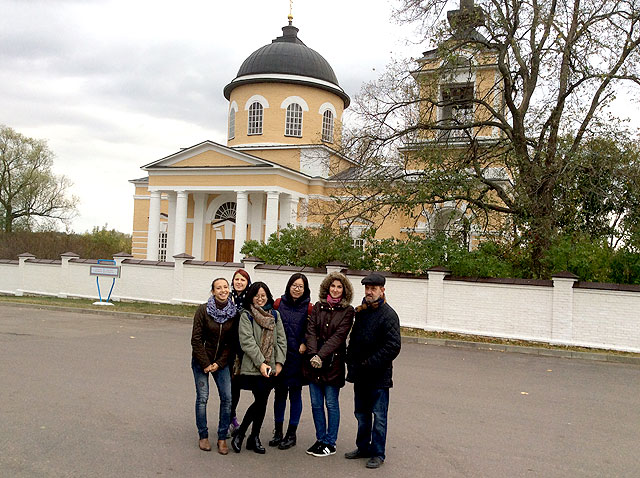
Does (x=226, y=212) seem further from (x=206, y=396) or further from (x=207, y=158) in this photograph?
(x=206, y=396)

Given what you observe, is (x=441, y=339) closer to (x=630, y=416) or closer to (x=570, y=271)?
(x=570, y=271)

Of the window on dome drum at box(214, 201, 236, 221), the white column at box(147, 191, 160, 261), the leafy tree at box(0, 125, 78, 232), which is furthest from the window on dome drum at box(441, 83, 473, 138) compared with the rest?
the leafy tree at box(0, 125, 78, 232)

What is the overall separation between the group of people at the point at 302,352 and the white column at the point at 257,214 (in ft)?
85.9

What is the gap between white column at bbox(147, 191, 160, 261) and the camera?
30516mm

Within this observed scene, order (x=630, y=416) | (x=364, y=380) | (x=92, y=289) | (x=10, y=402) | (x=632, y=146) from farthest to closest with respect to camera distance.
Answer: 1. (x=92, y=289)
2. (x=632, y=146)
3. (x=630, y=416)
4. (x=10, y=402)
5. (x=364, y=380)

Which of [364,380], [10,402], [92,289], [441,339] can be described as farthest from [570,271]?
[92,289]

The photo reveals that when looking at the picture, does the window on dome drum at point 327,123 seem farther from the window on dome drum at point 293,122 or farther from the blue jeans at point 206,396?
the blue jeans at point 206,396

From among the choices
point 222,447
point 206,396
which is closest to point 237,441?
point 222,447

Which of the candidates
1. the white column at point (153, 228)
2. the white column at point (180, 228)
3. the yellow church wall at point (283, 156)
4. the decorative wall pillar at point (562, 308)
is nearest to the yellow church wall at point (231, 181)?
the white column at point (153, 228)

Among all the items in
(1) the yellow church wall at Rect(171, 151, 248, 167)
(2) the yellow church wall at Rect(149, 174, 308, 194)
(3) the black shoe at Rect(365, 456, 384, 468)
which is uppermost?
(1) the yellow church wall at Rect(171, 151, 248, 167)

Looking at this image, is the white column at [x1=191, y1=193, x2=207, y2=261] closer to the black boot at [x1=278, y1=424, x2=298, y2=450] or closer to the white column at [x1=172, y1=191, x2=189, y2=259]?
the white column at [x1=172, y1=191, x2=189, y2=259]

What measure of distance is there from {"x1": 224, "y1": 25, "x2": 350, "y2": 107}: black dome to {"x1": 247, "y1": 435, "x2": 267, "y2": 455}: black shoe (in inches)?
1163

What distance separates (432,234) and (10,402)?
12640mm

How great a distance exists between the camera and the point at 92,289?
21.8 m
